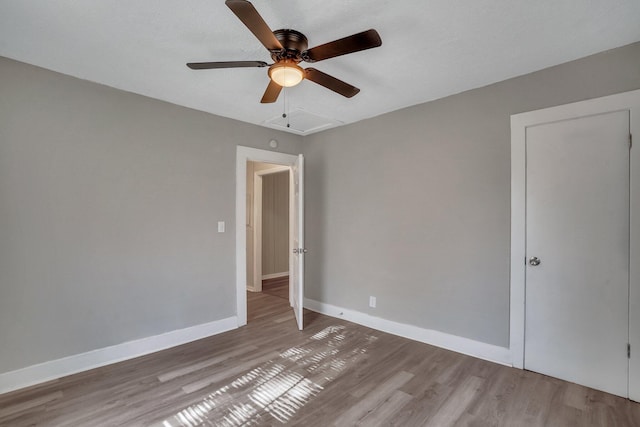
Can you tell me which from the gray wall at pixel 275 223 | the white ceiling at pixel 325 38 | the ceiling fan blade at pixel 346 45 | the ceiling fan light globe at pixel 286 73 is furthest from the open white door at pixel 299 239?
the gray wall at pixel 275 223

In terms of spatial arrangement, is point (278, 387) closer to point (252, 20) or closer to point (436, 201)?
point (436, 201)

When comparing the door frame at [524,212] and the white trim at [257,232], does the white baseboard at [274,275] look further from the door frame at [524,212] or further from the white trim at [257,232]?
the door frame at [524,212]

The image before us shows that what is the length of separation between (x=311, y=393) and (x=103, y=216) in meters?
2.35

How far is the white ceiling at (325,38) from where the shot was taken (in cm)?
176

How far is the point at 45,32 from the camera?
1.99m

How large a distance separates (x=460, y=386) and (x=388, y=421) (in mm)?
767

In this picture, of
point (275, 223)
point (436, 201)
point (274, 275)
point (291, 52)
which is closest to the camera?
point (291, 52)

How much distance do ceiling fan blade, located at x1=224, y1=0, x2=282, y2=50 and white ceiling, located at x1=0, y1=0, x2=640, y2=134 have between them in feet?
0.73

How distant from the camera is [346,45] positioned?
1.63 metres

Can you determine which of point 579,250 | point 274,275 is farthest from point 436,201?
point 274,275

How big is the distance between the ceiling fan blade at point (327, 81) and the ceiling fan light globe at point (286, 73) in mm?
54

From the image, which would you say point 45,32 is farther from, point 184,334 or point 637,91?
point 637,91

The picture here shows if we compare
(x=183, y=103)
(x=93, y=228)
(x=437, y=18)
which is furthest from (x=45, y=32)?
(x=437, y=18)

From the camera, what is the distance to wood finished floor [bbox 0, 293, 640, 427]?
6.59 feet
